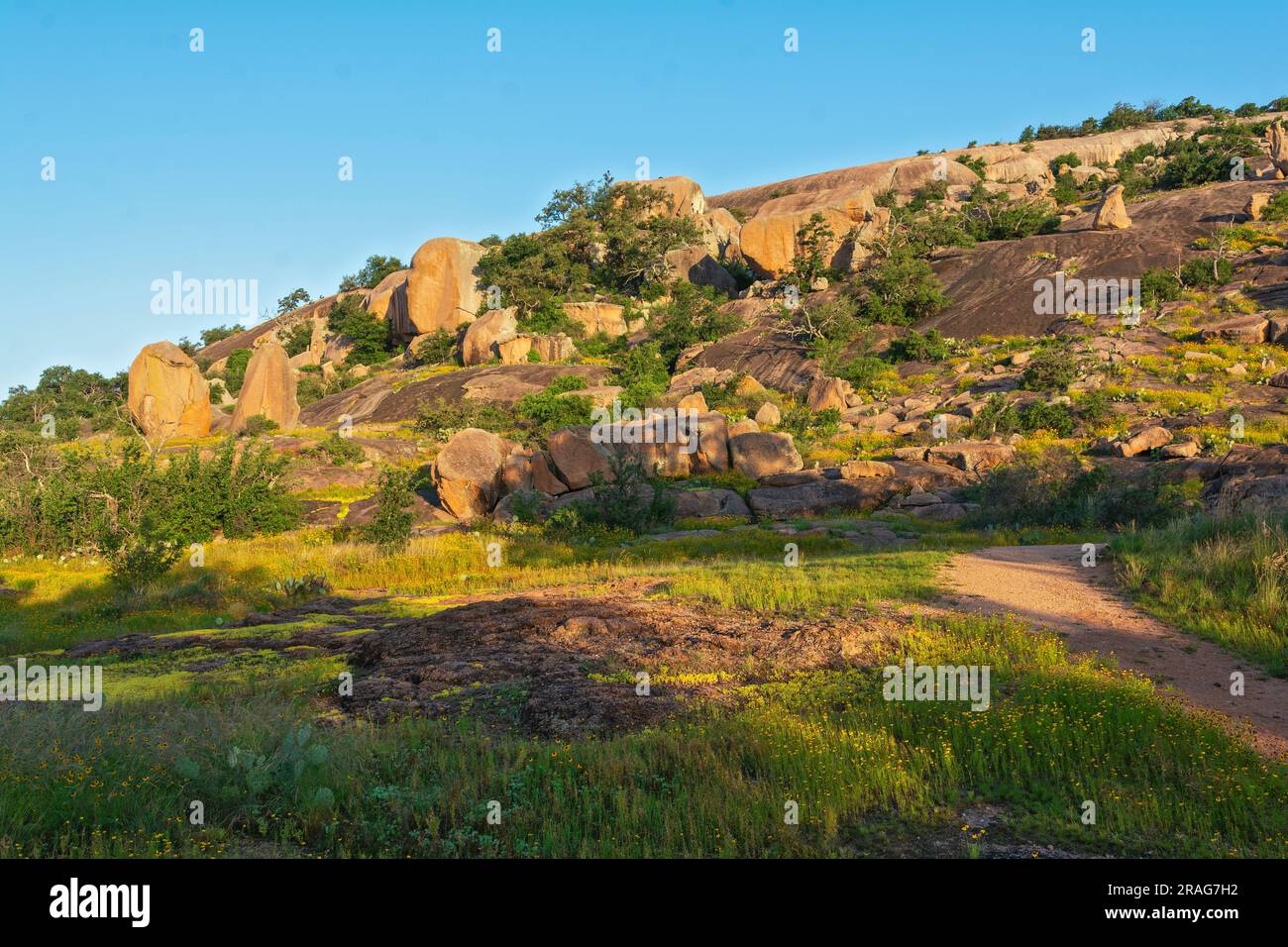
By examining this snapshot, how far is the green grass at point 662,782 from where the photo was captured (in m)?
5.00

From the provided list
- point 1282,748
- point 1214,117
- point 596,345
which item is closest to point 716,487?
point 1282,748

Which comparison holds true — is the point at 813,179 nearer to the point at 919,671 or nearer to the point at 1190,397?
the point at 1190,397

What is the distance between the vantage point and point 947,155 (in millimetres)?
76562

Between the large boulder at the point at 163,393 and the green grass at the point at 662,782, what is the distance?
37.8m

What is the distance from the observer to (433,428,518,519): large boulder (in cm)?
2539

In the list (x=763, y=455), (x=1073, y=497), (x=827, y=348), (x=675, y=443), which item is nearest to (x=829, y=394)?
(x=827, y=348)

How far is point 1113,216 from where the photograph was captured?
4784cm

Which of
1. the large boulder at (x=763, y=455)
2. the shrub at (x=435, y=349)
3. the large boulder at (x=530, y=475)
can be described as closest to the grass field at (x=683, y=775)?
the large boulder at (x=530, y=475)

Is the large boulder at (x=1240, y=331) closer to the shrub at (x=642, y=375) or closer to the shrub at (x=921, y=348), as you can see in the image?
the shrub at (x=921, y=348)

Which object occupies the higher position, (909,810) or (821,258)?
(821,258)

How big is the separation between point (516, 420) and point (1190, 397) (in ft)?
87.4

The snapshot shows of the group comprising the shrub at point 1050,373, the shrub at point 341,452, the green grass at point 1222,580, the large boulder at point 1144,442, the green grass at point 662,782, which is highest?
the shrub at point 1050,373

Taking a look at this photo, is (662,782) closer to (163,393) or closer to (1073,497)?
(1073,497)

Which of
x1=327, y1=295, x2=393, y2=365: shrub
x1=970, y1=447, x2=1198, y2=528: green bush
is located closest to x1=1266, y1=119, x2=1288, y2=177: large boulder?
x1=970, y1=447, x2=1198, y2=528: green bush
